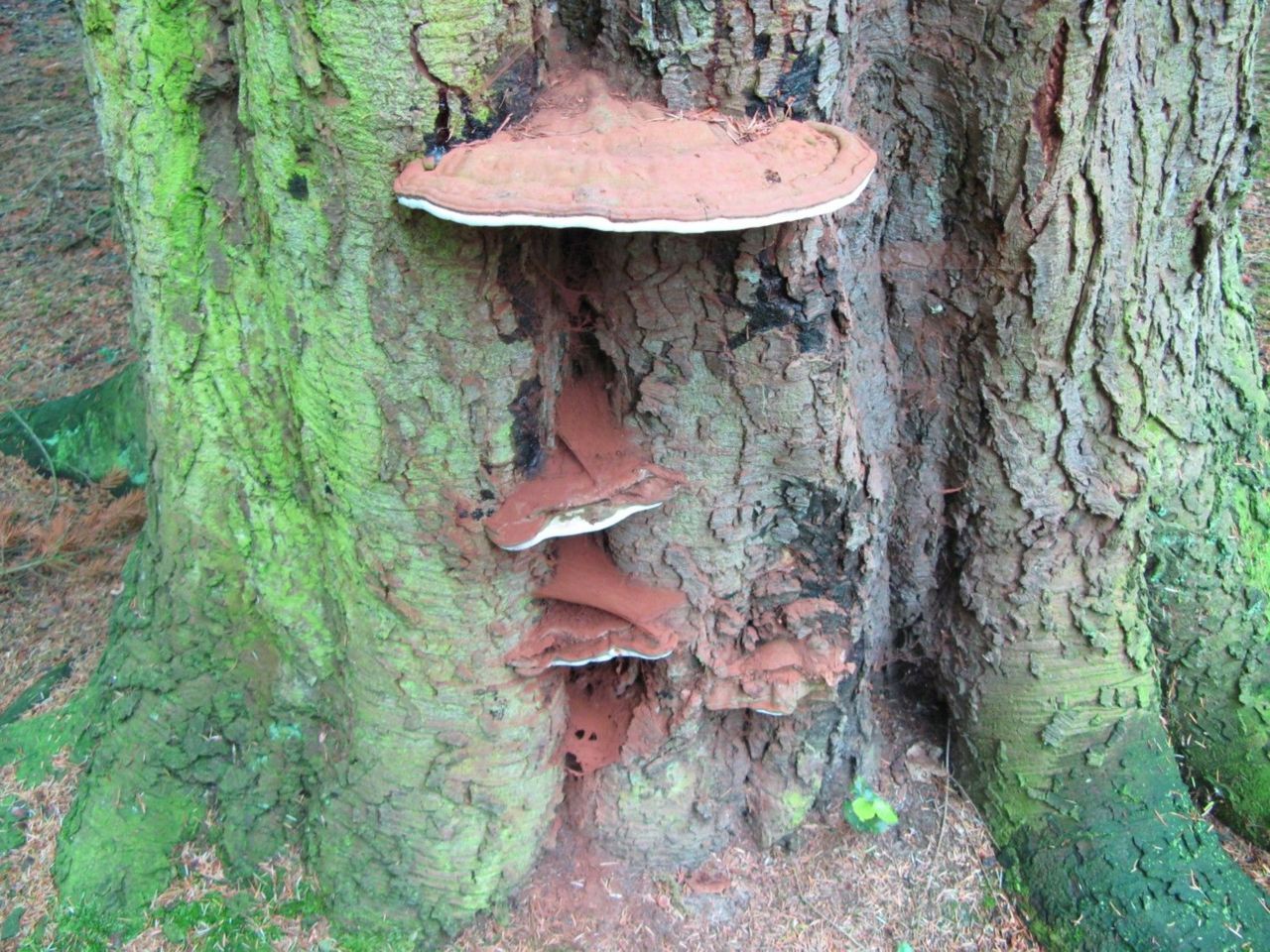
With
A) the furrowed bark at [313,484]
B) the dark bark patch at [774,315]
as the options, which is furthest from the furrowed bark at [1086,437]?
the furrowed bark at [313,484]

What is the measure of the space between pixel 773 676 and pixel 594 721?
676mm

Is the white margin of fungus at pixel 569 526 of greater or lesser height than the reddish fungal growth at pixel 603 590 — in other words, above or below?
above

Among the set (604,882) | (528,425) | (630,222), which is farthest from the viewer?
(604,882)

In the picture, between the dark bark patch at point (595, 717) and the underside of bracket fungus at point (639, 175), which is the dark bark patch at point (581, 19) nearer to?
the underside of bracket fungus at point (639, 175)

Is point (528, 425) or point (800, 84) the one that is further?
point (528, 425)

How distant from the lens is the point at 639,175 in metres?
1.71

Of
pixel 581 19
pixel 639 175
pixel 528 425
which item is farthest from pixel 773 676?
pixel 581 19

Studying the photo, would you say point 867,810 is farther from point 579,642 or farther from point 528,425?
point 528,425

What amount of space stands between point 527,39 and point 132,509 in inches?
155

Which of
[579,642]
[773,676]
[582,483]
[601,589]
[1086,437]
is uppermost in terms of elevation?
[582,483]

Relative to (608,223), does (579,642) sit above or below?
below

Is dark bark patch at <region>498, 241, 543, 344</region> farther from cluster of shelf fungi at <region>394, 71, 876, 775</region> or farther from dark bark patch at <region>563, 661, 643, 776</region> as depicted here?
dark bark patch at <region>563, 661, 643, 776</region>

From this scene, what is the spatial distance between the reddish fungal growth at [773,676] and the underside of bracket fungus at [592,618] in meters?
0.27

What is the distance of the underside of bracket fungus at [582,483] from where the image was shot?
2.45 m
